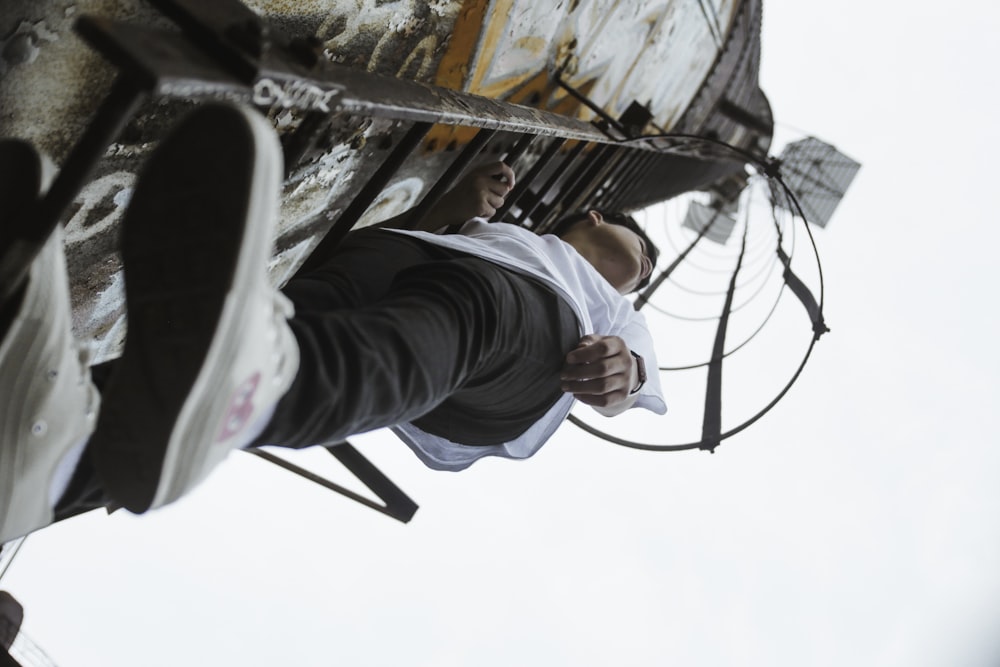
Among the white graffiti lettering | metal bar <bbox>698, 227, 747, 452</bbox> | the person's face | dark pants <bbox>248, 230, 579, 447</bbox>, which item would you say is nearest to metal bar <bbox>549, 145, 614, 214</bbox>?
the person's face

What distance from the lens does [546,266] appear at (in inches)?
70.7

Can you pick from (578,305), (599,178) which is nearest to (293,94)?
(578,305)

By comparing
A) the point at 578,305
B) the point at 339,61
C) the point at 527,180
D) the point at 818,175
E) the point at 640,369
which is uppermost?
the point at 818,175

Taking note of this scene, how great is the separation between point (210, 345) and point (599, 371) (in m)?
1.03

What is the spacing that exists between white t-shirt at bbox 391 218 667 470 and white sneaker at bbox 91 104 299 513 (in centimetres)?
91

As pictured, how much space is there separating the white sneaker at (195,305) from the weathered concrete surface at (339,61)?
2.26ft

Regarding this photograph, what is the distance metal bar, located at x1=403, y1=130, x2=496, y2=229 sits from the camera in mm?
2072

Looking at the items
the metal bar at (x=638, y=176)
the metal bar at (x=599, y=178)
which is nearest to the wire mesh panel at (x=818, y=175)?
the metal bar at (x=638, y=176)

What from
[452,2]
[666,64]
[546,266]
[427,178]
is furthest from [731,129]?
[546,266]

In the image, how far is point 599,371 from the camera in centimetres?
172

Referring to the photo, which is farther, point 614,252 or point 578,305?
point 614,252

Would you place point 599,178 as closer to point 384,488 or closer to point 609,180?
point 609,180

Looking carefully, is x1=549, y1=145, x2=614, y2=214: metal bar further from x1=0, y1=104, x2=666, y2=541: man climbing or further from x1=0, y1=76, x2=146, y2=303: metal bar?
x1=0, y1=76, x2=146, y2=303: metal bar

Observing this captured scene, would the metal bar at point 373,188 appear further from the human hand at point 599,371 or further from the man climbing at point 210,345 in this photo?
the human hand at point 599,371
